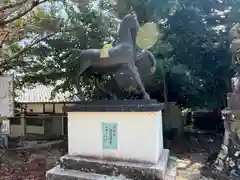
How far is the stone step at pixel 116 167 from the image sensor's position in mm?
3113

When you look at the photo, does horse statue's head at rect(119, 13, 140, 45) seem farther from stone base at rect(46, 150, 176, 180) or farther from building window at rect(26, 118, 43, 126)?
building window at rect(26, 118, 43, 126)

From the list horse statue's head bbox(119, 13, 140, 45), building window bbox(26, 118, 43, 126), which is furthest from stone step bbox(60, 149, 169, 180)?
building window bbox(26, 118, 43, 126)

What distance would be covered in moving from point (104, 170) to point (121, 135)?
20.2 inches

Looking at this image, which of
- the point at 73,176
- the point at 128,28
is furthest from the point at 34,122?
the point at 128,28

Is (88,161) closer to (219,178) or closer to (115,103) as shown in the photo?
(115,103)

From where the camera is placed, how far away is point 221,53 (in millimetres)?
8445

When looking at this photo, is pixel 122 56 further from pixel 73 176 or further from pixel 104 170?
pixel 73 176

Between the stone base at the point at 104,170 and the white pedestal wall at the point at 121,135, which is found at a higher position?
the white pedestal wall at the point at 121,135

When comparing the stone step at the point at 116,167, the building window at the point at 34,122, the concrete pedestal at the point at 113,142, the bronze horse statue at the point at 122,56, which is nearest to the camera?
the stone step at the point at 116,167

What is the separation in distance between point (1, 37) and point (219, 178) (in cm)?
471

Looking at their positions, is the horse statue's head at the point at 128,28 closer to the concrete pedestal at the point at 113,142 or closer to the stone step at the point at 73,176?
the concrete pedestal at the point at 113,142

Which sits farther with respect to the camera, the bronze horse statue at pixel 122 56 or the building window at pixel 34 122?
the building window at pixel 34 122

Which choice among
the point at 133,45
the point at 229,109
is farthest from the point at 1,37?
the point at 229,109

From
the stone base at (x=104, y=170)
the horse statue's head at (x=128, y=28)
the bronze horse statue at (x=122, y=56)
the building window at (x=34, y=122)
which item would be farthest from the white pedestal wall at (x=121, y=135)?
the building window at (x=34, y=122)
